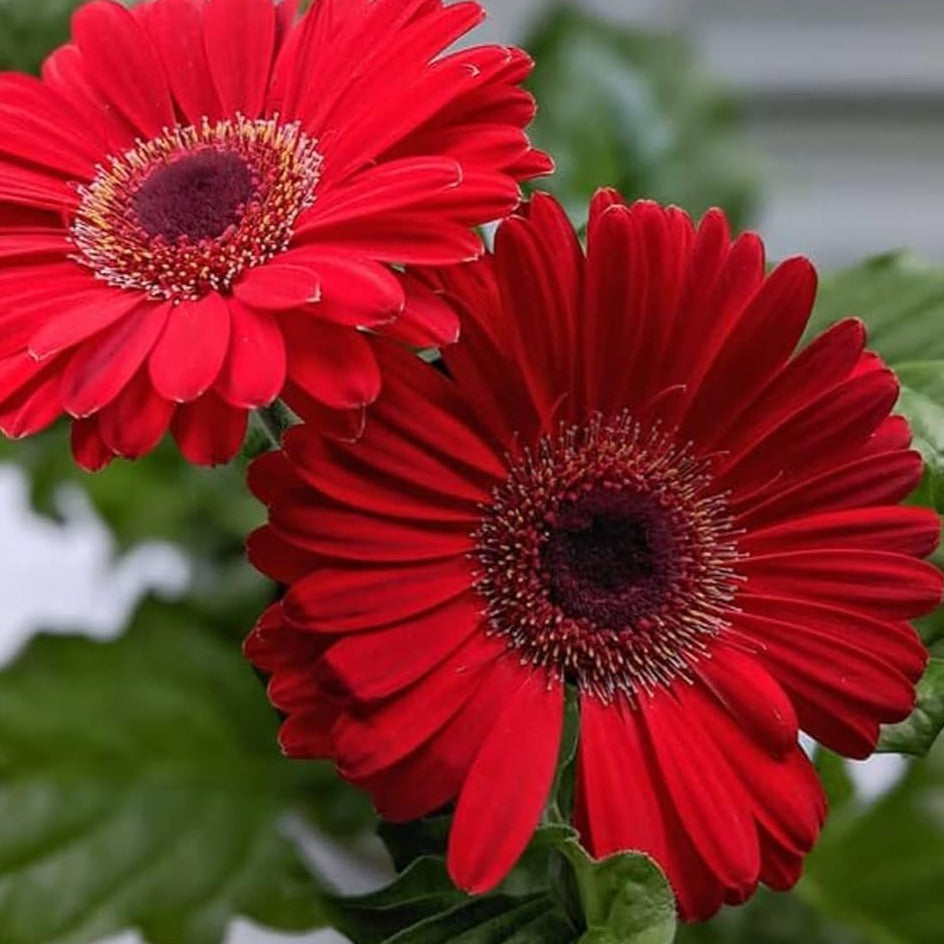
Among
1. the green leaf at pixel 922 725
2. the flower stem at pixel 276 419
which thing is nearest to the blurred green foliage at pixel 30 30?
the flower stem at pixel 276 419

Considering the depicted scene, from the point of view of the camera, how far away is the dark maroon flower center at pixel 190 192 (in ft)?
1.18

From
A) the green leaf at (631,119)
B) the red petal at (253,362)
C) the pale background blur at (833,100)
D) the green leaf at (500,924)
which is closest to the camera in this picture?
the red petal at (253,362)

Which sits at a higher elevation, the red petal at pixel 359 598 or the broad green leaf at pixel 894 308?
the red petal at pixel 359 598

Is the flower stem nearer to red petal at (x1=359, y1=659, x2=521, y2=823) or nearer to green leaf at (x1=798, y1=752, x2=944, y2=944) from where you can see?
red petal at (x1=359, y1=659, x2=521, y2=823)

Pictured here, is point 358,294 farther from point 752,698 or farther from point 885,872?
point 885,872

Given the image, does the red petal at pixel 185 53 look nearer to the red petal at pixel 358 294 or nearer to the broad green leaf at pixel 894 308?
the red petal at pixel 358 294

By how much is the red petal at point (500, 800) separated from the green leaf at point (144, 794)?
0.66 ft

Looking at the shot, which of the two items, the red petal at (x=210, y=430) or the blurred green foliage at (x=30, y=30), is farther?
the blurred green foliage at (x=30, y=30)

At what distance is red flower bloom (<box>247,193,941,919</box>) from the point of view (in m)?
0.32

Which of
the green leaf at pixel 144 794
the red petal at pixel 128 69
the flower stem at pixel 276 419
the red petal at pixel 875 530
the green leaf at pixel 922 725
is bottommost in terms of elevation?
the green leaf at pixel 144 794

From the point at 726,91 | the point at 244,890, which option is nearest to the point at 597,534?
the point at 244,890

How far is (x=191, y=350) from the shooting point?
0.30 meters

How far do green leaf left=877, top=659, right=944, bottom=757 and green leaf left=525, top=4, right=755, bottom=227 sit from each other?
28 cm

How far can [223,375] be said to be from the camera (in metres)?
0.29
